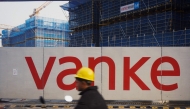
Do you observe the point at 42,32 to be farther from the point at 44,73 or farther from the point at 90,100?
the point at 90,100

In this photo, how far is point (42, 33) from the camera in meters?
43.8

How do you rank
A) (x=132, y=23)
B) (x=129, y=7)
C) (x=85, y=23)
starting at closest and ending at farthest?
1. (x=132, y=23)
2. (x=129, y=7)
3. (x=85, y=23)

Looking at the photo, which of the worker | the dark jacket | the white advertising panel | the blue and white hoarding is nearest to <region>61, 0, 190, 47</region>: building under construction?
the blue and white hoarding

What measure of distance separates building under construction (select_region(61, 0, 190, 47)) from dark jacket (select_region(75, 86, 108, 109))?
1375 cm

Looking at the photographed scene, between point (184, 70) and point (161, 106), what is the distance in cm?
210

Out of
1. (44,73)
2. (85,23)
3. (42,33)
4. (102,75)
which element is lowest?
(102,75)

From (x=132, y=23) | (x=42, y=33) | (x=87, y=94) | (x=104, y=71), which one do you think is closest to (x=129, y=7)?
(x=132, y=23)

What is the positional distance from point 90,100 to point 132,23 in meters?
23.0

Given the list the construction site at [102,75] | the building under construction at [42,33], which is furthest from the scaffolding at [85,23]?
the construction site at [102,75]

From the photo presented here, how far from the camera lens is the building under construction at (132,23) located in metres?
20.4

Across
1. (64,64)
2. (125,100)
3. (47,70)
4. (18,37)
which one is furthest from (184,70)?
(18,37)

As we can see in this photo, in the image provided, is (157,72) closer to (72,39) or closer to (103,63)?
(103,63)

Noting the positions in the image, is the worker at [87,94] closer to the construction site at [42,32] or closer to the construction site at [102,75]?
the construction site at [102,75]

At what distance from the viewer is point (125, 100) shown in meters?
10.0
